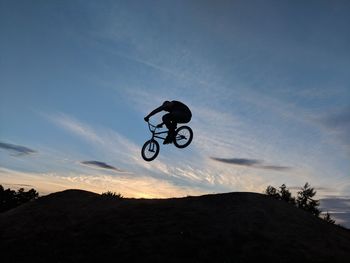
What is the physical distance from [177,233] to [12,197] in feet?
259

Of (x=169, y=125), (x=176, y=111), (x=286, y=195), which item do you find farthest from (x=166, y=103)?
(x=286, y=195)

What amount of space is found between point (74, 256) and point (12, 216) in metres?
8.64

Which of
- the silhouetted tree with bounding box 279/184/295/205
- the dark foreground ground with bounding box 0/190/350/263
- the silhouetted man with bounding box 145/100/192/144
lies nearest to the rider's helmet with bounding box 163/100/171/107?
the silhouetted man with bounding box 145/100/192/144

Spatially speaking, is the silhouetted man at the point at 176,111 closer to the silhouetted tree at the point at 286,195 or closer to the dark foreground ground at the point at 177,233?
the dark foreground ground at the point at 177,233

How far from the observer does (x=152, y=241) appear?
48.0 feet

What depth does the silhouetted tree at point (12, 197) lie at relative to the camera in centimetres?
8081

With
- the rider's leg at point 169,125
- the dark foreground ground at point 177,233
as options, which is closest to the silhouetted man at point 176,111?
the rider's leg at point 169,125

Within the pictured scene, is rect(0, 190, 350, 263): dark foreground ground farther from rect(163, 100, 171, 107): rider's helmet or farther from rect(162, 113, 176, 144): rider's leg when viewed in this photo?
rect(163, 100, 171, 107): rider's helmet

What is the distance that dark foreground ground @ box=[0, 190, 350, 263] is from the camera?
535 inches

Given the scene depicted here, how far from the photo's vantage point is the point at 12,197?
274ft

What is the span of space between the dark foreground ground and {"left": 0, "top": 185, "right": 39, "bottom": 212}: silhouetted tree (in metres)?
67.2

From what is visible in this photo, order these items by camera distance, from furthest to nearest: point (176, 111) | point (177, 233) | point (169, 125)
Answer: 1. point (169, 125)
2. point (176, 111)
3. point (177, 233)

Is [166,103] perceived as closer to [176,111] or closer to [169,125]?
[176,111]

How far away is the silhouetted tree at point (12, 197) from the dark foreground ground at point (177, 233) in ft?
220
